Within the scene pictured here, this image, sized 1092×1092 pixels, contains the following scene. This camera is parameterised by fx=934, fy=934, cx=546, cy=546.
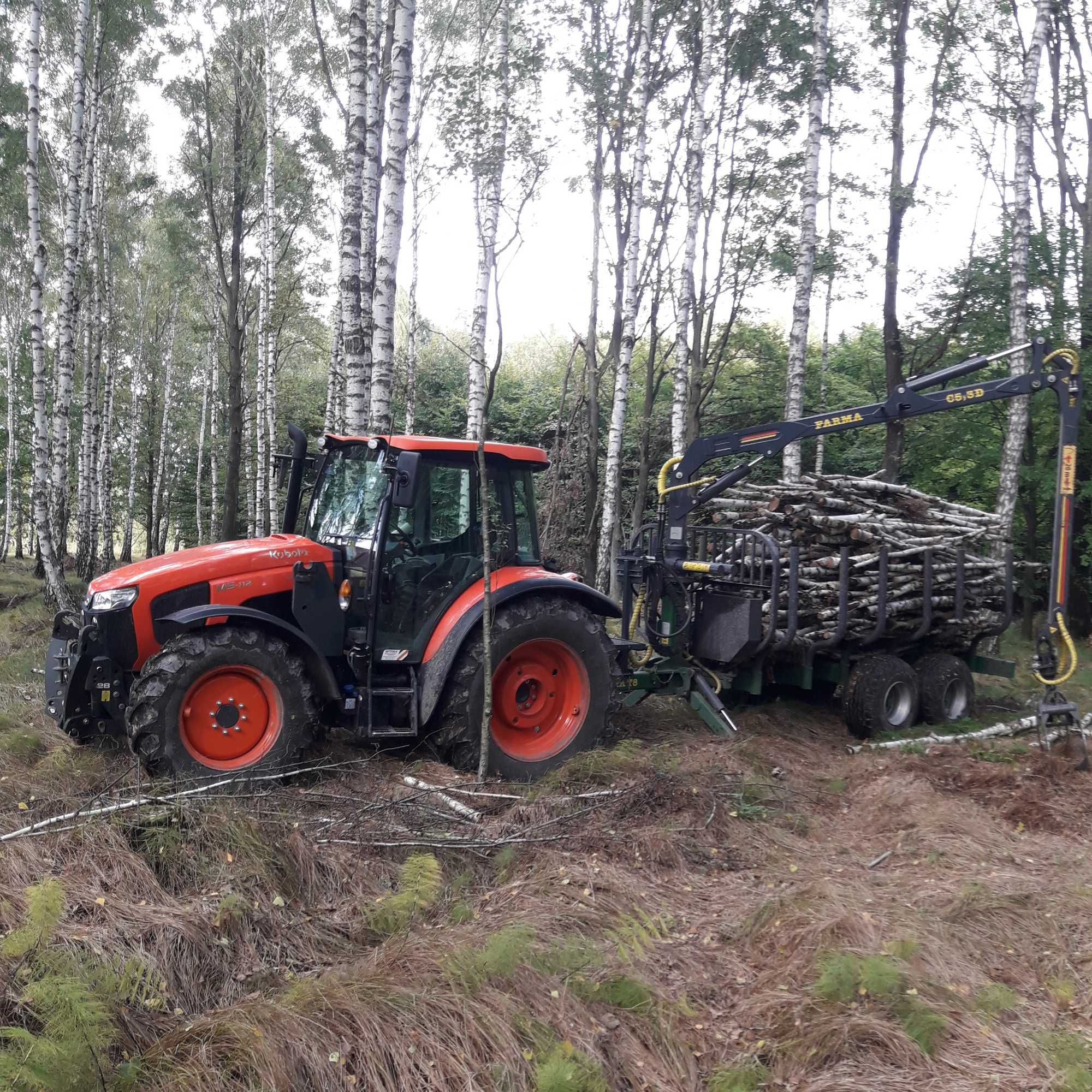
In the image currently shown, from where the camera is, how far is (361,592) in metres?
6.05

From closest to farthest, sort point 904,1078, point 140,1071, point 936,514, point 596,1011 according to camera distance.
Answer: point 140,1071, point 904,1078, point 596,1011, point 936,514

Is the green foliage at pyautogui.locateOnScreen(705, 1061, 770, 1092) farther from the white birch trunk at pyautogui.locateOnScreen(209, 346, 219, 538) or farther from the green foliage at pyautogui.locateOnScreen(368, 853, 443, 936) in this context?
the white birch trunk at pyautogui.locateOnScreen(209, 346, 219, 538)

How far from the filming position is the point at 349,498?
20.9 ft

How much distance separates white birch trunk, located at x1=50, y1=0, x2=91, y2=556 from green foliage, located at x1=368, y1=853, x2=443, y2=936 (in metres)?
11.0

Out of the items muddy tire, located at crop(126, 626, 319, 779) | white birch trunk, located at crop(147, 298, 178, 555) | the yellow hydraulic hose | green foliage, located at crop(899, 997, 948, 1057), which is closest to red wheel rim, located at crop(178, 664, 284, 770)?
muddy tire, located at crop(126, 626, 319, 779)

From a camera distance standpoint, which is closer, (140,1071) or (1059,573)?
(140,1071)

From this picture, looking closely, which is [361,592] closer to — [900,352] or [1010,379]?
[1010,379]

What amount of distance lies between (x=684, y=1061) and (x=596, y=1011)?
360mm

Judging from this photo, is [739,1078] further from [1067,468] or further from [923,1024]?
[1067,468]

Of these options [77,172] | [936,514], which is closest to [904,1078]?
[936,514]

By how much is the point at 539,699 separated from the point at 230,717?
7.07 ft

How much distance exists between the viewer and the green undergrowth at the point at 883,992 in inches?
130

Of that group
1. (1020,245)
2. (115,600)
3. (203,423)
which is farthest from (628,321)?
(203,423)

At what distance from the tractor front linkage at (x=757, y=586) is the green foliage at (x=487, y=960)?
12.5 feet
